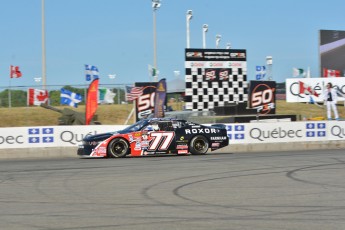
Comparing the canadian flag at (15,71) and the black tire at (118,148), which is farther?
the canadian flag at (15,71)

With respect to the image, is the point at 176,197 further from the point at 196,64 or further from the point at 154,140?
the point at 196,64

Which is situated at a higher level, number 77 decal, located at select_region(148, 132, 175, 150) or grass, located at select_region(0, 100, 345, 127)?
grass, located at select_region(0, 100, 345, 127)

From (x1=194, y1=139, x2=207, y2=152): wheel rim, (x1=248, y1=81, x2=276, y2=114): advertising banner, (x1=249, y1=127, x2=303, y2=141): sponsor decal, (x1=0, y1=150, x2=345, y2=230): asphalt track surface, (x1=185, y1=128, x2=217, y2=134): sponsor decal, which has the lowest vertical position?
(x1=0, y1=150, x2=345, y2=230): asphalt track surface

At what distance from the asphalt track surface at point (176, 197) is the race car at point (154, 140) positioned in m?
3.12

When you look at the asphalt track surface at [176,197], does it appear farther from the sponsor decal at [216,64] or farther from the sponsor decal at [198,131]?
the sponsor decal at [216,64]

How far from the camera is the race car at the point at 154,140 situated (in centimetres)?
1681

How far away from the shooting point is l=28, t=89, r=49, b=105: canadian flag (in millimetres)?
28016

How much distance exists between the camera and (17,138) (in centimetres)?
1956

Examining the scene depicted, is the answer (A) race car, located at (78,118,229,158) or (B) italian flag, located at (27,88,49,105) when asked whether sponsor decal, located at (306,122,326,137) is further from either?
(B) italian flag, located at (27,88,49,105)

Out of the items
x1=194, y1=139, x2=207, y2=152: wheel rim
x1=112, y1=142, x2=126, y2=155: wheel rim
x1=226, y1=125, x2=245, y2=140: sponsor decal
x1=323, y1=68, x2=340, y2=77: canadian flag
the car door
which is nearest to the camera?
x1=112, y1=142, x2=126, y2=155: wheel rim

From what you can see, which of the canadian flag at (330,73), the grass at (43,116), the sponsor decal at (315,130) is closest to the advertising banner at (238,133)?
the sponsor decal at (315,130)

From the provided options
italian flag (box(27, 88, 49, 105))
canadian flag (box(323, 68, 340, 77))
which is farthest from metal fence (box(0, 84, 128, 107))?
canadian flag (box(323, 68, 340, 77))

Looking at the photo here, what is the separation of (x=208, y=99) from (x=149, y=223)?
24234 mm

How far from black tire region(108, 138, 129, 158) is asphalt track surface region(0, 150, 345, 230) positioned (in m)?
3.17
